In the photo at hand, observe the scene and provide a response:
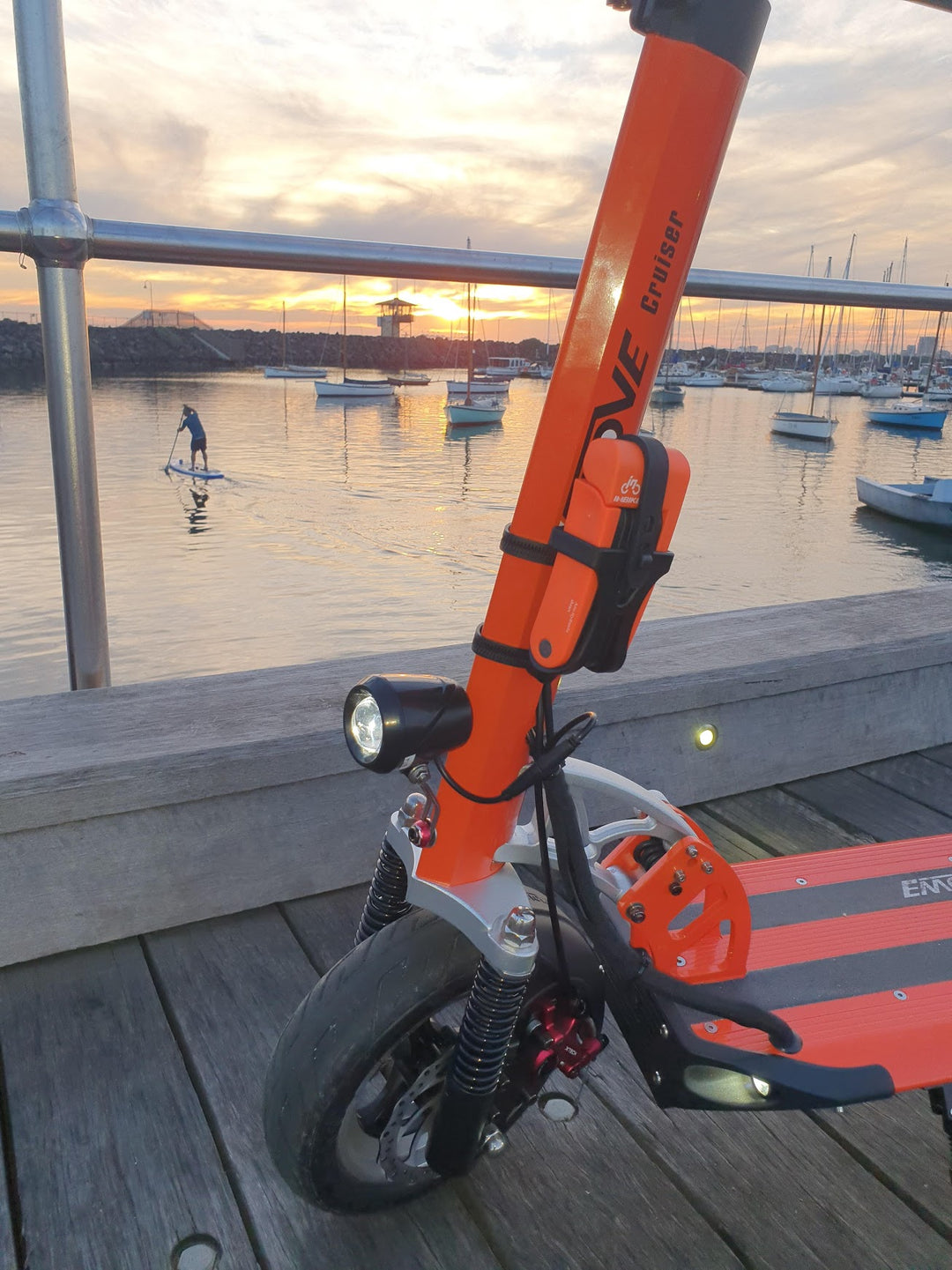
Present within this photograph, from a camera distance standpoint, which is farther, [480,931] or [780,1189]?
[780,1189]

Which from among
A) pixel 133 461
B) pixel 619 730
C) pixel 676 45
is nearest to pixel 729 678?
pixel 619 730

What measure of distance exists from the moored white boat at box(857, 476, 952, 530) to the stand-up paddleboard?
18.8m

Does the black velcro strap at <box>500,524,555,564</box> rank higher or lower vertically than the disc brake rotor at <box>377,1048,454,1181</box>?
higher

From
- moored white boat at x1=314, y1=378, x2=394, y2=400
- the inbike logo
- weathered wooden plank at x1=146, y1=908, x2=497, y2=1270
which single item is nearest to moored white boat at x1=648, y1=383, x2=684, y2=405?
moored white boat at x1=314, y1=378, x2=394, y2=400

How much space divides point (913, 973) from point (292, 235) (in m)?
1.64

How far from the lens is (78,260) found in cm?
153

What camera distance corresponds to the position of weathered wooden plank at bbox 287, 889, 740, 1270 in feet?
3.77

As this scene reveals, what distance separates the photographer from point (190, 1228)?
45.1 inches

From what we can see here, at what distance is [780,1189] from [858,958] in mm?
366

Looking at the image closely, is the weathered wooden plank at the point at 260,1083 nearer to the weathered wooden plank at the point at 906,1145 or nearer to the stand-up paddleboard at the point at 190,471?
the weathered wooden plank at the point at 906,1145

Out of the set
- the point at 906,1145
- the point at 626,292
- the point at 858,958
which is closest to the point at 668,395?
the point at 858,958

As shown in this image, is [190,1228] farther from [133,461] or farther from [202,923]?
[133,461]

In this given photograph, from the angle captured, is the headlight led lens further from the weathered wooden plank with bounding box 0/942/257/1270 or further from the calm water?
the calm water

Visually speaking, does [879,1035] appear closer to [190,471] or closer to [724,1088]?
[724,1088]
